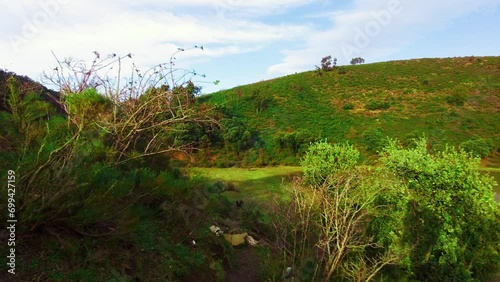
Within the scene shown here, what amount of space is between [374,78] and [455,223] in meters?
50.0

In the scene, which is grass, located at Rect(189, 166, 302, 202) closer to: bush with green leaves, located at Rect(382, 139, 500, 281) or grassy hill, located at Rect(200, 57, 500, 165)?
grassy hill, located at Rect(200, 57, 500, 165)

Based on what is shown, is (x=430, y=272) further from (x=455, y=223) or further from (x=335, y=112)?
(x=335, y=112)

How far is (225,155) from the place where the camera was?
1410 inches

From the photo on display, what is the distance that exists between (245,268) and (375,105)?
134ft

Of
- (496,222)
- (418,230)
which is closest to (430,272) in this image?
(418,230)

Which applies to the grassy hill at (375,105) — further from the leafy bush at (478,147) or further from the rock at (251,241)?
the rock at (251,241)

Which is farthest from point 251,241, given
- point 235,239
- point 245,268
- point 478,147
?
point 478,147

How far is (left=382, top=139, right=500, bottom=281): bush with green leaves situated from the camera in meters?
8.22

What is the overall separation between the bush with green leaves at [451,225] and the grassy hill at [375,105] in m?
23.5

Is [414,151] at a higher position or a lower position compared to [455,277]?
higher

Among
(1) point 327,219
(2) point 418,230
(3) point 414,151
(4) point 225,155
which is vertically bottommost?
(4) point 225,155

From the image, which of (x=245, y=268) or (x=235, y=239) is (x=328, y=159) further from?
(x=245, y=268)

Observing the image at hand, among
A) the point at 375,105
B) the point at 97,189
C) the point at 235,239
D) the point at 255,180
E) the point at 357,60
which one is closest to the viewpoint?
the point at 97,189

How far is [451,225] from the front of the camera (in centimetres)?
824
